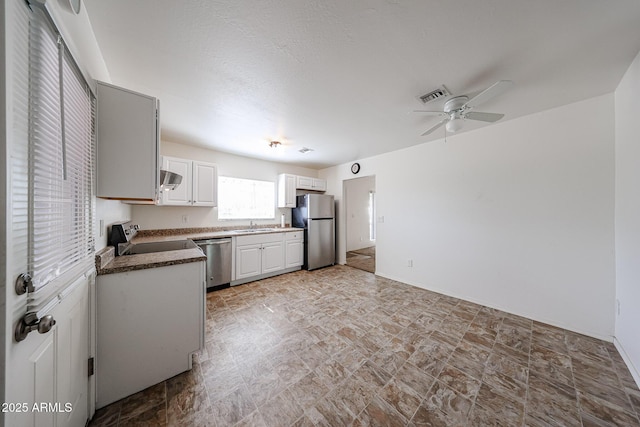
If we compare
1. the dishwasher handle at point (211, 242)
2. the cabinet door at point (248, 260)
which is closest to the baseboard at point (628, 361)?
the cabinet door at point (248, 260)

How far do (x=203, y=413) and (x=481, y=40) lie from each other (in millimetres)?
3001

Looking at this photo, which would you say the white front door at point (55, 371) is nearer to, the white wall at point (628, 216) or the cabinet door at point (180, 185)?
the cabinet door at point (180, 185)

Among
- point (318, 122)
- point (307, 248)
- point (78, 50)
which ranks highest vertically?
point (318, 122)

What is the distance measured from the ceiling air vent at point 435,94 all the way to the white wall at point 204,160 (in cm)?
321

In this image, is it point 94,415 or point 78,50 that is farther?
point 94,415

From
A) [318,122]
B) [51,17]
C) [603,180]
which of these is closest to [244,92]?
[318,122]

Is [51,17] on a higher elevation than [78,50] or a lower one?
lower

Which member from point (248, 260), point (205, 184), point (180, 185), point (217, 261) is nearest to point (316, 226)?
point (248, 260)

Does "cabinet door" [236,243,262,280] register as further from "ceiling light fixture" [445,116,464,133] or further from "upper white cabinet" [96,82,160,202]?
"ceiling light fixture" [445,116,464,133]

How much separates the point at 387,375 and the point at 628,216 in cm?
239

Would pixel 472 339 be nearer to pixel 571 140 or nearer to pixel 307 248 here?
pixel 571 140

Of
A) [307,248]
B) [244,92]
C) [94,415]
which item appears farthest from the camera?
[307,248]

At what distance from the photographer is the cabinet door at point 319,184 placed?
188 inches

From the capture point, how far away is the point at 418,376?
5.05 feet
